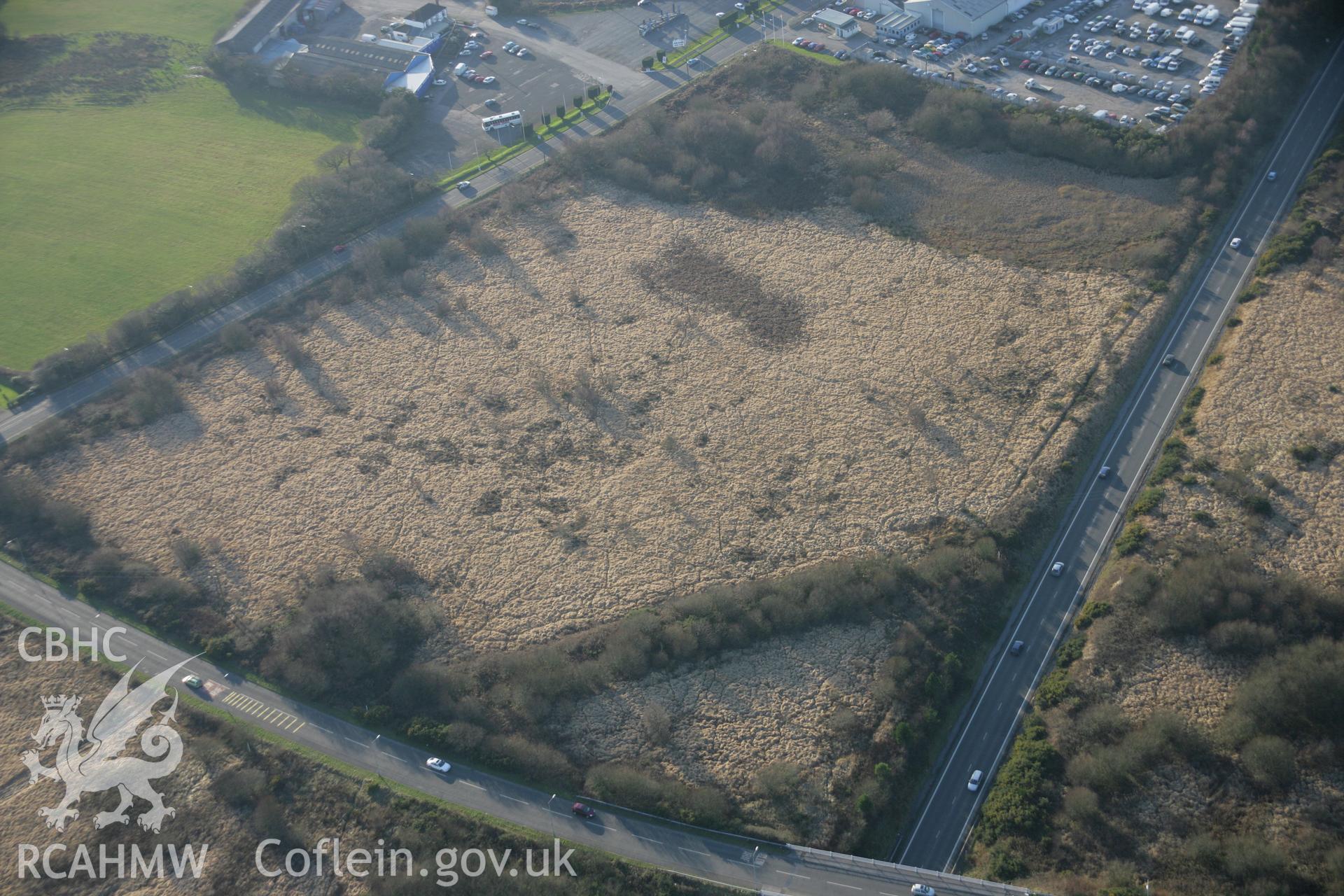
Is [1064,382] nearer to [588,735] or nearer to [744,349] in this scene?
[744,349]

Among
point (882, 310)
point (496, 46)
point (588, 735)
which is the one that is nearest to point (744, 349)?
point (882, 310)

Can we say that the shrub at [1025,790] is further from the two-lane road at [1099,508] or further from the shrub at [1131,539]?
the shrub at [1131,539]

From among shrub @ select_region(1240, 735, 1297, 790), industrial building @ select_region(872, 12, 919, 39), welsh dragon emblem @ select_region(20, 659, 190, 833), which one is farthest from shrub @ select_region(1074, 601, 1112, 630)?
industrial building @ select_region(872, 12, 919, 39)

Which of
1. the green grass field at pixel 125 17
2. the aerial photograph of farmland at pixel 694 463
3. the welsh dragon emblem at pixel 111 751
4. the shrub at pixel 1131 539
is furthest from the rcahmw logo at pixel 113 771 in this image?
the green grass field at pixel 125 17

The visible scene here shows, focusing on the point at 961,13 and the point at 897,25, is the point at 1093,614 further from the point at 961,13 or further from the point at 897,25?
the point at 897,25

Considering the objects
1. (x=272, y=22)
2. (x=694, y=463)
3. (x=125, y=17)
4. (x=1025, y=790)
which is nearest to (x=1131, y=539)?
(x=1025, y=790)
